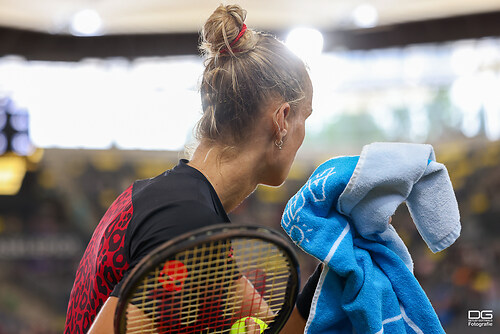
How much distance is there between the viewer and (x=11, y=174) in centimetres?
593

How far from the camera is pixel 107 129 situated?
634 cm

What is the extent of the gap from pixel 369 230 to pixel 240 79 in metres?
0.23

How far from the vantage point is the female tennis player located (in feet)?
1.88

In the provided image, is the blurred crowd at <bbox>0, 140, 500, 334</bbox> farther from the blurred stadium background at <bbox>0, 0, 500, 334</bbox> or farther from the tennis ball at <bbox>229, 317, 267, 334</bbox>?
the tennis ball at <bbox>229, 317, 267, 334</bbox>

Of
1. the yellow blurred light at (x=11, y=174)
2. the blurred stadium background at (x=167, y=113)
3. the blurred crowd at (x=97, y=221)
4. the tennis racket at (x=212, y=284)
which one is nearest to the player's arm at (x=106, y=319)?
the tennis racket at (x=212, y=284)

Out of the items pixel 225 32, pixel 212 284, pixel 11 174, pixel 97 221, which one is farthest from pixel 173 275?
pixel 11 174

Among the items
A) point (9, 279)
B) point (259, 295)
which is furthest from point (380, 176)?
point (9, 279)

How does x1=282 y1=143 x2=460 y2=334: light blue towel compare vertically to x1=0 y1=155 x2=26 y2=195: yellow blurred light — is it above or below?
above

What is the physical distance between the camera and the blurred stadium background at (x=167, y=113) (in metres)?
5.40

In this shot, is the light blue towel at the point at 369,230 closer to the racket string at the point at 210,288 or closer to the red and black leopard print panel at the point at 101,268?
the racket string at the point at 210,288

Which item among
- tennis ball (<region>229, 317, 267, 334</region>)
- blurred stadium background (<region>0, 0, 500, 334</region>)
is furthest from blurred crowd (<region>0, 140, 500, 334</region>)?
tennis ball (<region>229, 317, 267, 334</region>)

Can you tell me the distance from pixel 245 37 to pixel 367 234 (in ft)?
0.90

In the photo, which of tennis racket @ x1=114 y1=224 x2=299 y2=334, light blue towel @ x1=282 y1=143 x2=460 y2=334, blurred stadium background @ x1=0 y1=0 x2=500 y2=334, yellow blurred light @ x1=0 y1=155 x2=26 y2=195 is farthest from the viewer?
yellow blurred light @ x1=0 y1=155 x2=26 y2=195

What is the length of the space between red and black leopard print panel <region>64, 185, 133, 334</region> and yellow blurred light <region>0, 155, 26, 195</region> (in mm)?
5693
